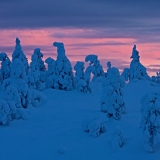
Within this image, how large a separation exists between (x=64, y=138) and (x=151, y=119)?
692 cm

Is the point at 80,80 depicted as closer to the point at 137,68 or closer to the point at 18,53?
the point at 18,53

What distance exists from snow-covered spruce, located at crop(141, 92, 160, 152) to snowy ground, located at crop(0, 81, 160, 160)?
65 centimetres

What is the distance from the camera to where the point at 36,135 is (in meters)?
24.5

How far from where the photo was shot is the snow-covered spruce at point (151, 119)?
18.9 metres

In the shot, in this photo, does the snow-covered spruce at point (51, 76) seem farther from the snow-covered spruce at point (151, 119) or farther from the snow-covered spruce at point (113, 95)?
the snow-covered spruce at point (151, 119)

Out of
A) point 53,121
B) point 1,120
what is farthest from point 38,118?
point 1,120

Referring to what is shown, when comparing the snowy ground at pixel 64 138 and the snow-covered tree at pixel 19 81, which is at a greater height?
the snow-covered tree at pixel 19 81

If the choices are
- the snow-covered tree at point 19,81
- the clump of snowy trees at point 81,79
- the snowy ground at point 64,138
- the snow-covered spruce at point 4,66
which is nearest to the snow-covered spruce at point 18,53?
the snow-covered spruce at point 4,66

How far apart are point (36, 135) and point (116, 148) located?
238 inches

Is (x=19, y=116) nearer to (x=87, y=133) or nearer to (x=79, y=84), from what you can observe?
(x=87, y=133)

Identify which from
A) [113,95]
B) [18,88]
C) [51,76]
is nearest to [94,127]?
[113,95]

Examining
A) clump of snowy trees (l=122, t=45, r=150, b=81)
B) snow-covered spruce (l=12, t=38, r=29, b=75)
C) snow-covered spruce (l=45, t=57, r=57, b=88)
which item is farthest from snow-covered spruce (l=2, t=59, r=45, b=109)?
clump of snowy trees (l=122, t=45, r=150, b=81)

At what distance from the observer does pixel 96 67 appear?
55062mm

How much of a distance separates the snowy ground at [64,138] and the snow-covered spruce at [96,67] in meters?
23.0
